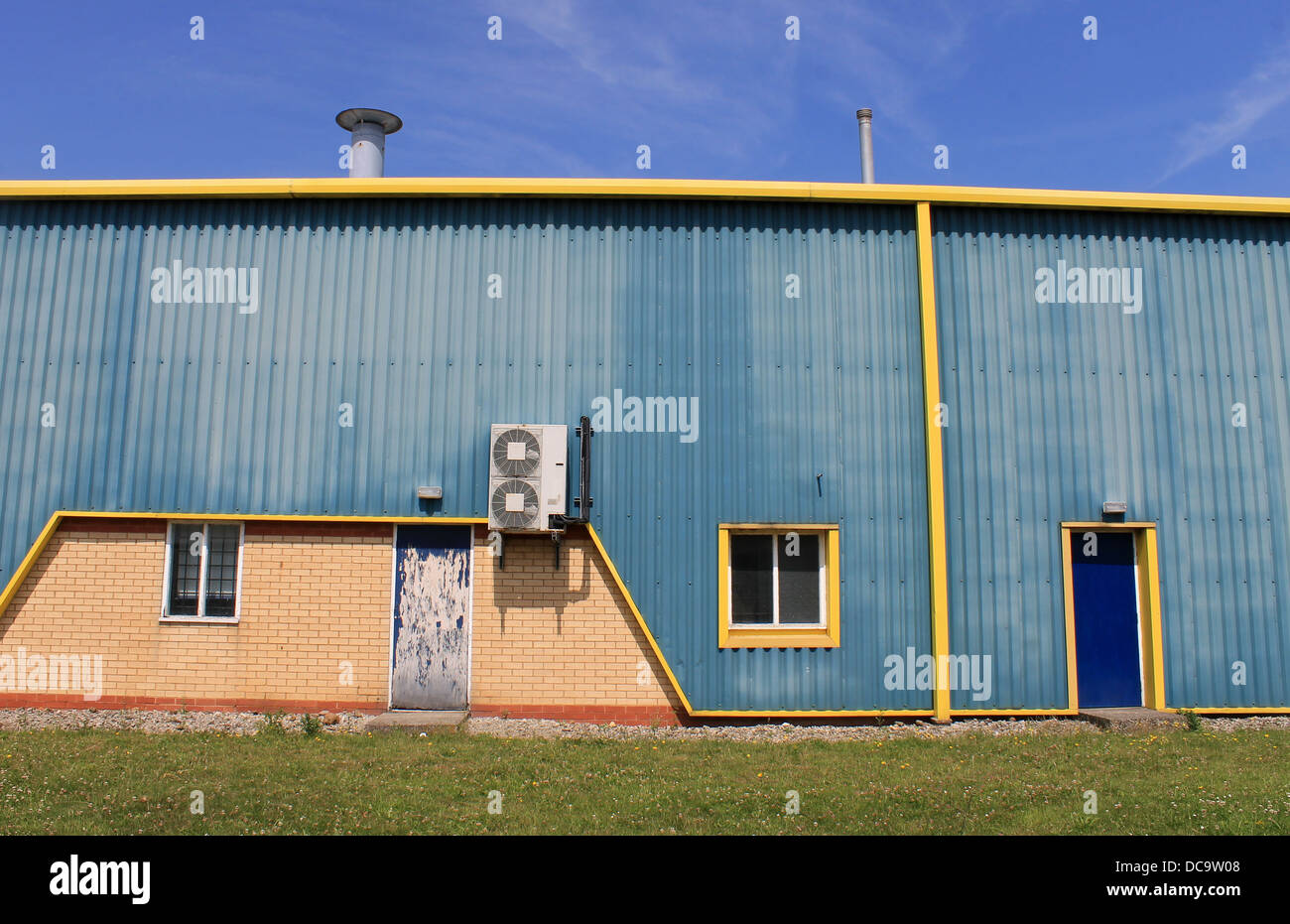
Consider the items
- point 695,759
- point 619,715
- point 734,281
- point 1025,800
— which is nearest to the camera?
point 1025,800

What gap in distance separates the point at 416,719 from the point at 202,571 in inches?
139

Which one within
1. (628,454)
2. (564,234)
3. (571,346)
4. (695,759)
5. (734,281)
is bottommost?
(695,759)

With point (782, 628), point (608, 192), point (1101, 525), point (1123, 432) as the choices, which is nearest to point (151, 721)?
point (782, 628)

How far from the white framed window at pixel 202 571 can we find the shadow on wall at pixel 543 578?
11.4 feet

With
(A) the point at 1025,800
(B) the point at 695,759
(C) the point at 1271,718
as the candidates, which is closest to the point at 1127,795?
(A) the point at 1025,800

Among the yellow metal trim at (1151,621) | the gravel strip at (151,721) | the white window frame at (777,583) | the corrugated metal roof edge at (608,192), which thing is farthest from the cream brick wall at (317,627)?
the yellow metal trim at (1151,621)

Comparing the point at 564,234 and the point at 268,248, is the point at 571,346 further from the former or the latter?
the point at 268,248

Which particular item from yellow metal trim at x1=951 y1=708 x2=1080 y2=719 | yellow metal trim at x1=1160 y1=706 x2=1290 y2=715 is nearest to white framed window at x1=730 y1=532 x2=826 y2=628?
yellow metal trim at x1=951 y1=708 x2=1080 y2=719

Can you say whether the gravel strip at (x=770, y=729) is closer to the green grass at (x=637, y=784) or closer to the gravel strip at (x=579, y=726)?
the gravel strip at (x=579, y=726)

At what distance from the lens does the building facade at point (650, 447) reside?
10.4 m

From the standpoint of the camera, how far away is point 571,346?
10.8 metres

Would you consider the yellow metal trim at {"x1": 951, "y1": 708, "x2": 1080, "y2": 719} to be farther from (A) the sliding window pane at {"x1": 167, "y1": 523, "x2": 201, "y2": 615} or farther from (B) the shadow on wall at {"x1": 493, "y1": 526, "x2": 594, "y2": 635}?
(A) the sliding window pane at {"x1": 167, "y1": 523, "x2": 201, "y2": 615}

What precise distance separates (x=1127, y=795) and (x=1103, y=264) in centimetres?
717

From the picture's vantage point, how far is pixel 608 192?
35.5ft
